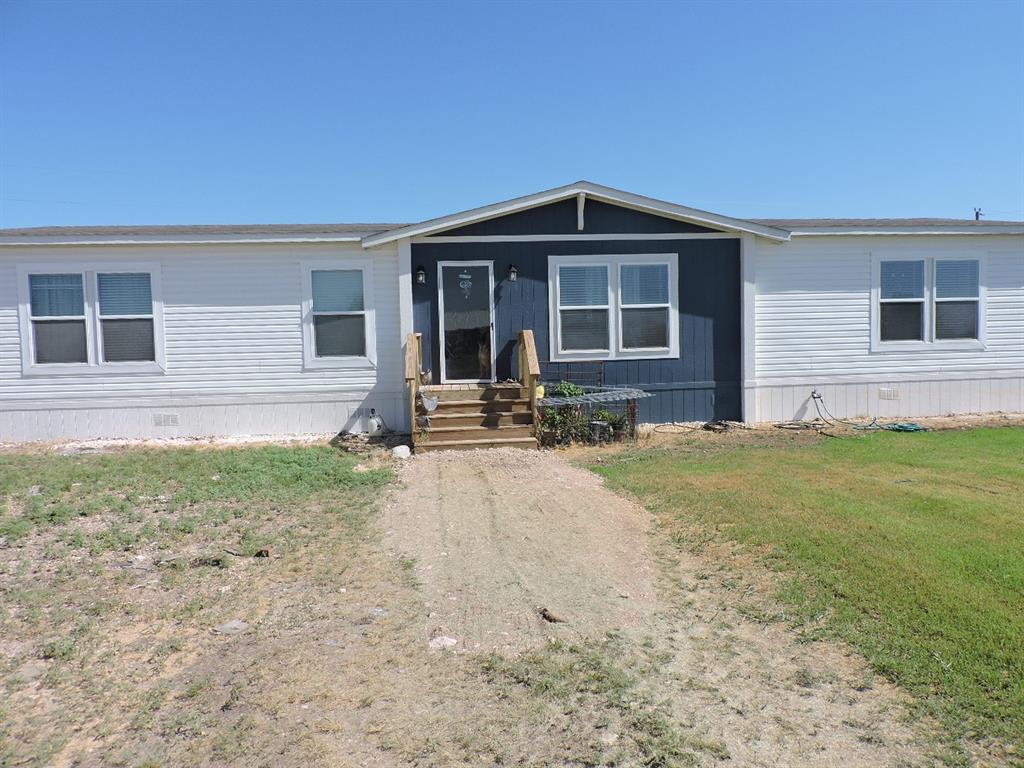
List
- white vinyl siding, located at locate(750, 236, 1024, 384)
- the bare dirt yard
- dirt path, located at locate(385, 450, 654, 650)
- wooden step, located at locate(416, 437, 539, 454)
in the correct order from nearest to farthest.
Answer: the bare dirt yard
dirt path, located at locate(385, 450, 654, 650)
wooden step, located at locate(416, 437, 539, 454)
white vinyl siding, located at locate(750, 236, 1024, 384)

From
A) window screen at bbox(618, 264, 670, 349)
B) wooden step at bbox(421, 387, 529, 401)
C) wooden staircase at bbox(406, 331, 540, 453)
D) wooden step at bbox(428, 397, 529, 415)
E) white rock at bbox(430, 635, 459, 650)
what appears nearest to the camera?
white rock at bbox(430, 635, 459, 650)

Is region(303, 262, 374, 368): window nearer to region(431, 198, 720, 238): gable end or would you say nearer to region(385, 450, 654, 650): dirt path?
region(431, 198, 720, 238): gable end

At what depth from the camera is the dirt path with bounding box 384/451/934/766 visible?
271 centimetres

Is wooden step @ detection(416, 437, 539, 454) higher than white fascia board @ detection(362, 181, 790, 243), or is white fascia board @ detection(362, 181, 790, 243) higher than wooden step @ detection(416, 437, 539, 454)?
white fascia board @ detection(362, 181, 790, 243)

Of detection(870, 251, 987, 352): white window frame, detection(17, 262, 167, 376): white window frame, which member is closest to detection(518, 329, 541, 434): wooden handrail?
detection(17, 262, 167, 376): white window frame

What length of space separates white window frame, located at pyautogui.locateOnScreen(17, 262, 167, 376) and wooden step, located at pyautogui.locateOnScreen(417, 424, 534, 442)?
4381mm

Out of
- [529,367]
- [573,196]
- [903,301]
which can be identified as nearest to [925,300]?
[903,301]

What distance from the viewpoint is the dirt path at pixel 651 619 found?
8.88 ft

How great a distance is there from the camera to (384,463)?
27.8ft

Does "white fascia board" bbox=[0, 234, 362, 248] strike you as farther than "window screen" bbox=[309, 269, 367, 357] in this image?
No

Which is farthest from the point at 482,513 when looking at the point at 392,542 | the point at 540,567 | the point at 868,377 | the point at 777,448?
the point at 868,377

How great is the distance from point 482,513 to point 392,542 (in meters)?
1.08

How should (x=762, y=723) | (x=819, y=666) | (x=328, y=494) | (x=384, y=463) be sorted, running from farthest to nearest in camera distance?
(x=384, y=463), (x=328, y=494), (x=819, y=666), (x=762, y=723)

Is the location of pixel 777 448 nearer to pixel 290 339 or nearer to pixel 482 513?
pixel 482 513
